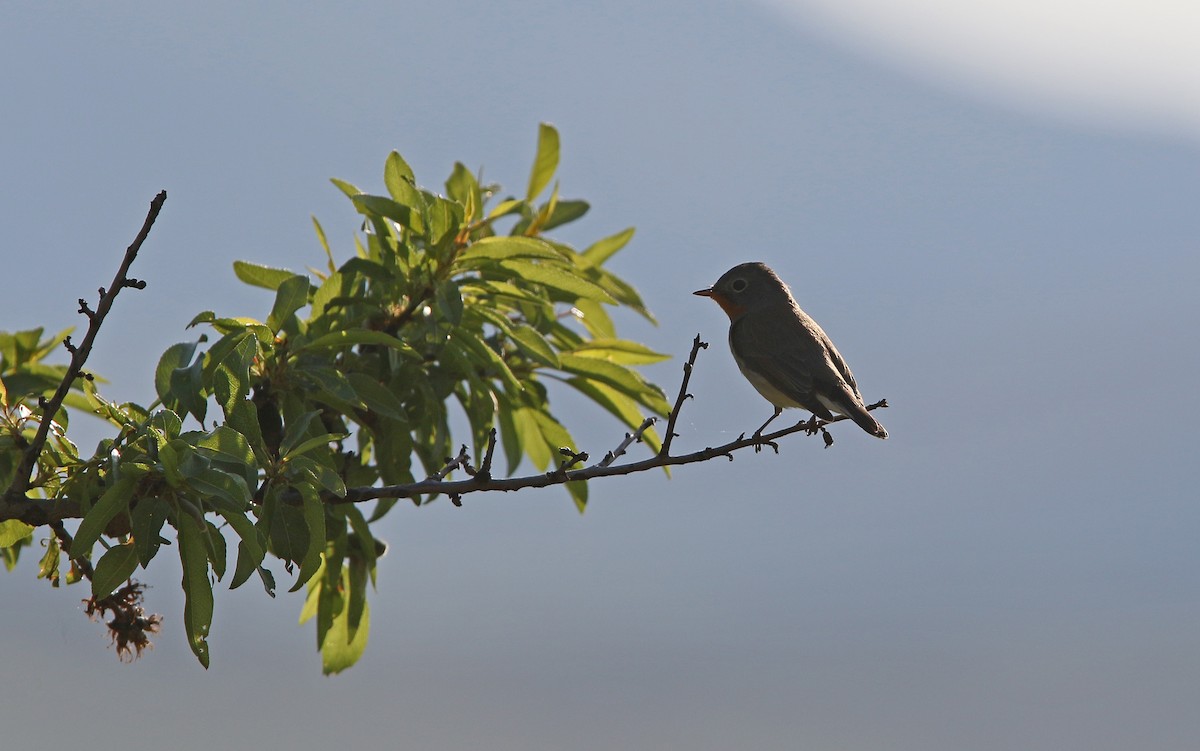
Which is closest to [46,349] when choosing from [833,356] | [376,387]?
[376,387]

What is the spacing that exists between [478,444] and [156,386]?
3.92 ft

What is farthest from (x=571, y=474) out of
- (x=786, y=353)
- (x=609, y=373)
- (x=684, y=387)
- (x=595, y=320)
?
(x=786, y=353)

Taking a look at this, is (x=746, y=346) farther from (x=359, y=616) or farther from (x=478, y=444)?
(x=359, y=616)

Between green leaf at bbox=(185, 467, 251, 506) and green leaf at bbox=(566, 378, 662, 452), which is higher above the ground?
green leaf at bbox=(566, 378, 662, 452)

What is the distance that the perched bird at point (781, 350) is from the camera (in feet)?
16.2

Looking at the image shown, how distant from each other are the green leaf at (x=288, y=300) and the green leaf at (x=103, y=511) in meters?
0.93

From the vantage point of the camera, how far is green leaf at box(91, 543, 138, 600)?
3.11 meters

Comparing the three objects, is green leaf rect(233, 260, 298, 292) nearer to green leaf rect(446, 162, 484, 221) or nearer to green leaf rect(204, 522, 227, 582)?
green leaf rect(446, 162, 484, 221)

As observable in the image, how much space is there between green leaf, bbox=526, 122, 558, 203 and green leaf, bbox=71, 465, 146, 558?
2.62 m

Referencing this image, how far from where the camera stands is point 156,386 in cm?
348

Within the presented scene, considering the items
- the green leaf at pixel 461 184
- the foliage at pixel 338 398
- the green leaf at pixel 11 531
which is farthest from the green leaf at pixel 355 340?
the green leaf at pixel 461 184

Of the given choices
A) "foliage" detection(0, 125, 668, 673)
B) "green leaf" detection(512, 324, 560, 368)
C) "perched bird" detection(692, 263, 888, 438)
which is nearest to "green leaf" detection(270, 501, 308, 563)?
"foliage" detection(0, 125, 668, 673)

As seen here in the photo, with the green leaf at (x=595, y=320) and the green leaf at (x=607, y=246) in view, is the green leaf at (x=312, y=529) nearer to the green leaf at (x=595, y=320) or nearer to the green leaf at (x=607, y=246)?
the green leaf at (x=595, y=320)

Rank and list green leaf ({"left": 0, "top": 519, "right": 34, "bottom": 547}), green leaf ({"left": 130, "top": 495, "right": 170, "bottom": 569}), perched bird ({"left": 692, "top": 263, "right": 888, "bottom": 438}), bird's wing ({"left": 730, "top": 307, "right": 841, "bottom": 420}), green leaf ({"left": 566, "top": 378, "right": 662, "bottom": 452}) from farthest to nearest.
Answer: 1. bird's wing ({"left": 730, "top": 307, "right": 841, "bottom": 420})
2. perched bird ({"left": 692, "top": 263, "right": 888, "bottom": 438})
3. green leaf ({"left": 566, "top": 378, "right": 662, "bottom": 452})
4. green leaf ({"left": 0, "top": 519, "right": 34, "bottom": 547})
5. green leaf ({"left": 130, "top": 495, "right": 170, "bottom": 569})
